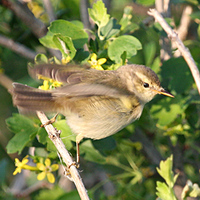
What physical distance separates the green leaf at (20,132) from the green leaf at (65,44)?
0.66 metres

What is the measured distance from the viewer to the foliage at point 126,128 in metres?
3.05

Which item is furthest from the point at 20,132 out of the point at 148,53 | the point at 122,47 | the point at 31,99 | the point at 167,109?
the point at 148,53

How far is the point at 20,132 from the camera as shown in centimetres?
314

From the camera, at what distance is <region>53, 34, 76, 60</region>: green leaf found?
113 inches

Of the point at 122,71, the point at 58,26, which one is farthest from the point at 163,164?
the point at 58,26

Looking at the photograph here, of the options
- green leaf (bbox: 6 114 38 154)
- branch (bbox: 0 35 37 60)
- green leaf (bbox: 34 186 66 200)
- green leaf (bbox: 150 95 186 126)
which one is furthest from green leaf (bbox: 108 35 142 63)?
green leaf (bbox: 34 186 66 200)

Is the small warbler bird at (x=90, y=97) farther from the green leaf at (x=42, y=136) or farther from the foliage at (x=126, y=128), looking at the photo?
the green leaf at (x=42, y=136)

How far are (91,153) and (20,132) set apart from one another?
2.14 ft

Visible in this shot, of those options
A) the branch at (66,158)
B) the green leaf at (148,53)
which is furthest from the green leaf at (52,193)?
the green leaf at (148,53)

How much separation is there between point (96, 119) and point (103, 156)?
1.57 feet

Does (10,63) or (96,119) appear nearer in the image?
(96,119)

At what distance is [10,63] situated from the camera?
15.8ft

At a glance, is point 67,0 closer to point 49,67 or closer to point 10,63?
point 10,63

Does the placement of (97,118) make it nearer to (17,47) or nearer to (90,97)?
(90,97)
